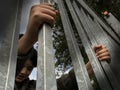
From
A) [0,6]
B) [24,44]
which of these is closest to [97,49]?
[24,44]

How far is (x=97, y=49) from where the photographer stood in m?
1.71

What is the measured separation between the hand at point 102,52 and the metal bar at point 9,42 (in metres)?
0.72

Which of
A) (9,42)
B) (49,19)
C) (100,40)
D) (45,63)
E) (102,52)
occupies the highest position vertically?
(100,40)

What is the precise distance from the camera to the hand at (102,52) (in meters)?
1.62

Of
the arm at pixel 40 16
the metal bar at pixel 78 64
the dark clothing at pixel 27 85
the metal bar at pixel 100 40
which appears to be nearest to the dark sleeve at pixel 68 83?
the dark clothing at pixel 27 85

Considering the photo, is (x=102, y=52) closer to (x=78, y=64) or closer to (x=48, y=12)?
(x=78, y=64)

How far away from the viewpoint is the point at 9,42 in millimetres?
949

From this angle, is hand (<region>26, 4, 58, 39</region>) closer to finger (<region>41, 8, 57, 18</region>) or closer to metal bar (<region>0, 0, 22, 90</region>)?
finger (<region>41, 8, 57, 18</region>)

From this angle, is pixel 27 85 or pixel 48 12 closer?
A: pixel 48 12

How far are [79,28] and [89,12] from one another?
244mm

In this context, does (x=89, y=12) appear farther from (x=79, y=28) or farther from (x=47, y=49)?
(x=47, y=49)

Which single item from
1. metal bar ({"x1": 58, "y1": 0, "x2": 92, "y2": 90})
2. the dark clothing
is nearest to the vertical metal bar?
metal bar ({"x1": 58, "y1": 0, "x2": 92, "y2": 90})

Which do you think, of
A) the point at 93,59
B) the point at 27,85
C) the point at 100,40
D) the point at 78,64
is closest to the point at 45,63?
the point at 78,64

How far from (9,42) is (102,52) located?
33.0 inches
